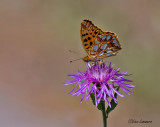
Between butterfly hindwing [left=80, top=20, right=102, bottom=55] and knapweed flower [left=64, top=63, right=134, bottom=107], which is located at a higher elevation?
butterfly hindwing [left=80, top=20, right=102, bottom=55]

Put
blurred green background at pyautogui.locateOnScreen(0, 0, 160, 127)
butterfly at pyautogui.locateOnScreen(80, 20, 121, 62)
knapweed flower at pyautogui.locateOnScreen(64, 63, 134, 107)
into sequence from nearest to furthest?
knapweed flower at pyautogui.locateOnScreen(64, 63, 134, 107) < butterfly at pyautogui.locateOnScreen(80, 20, 121, 62) < blurred green background at pyautogui.locateOnScreen(0, 0, 160, 127)

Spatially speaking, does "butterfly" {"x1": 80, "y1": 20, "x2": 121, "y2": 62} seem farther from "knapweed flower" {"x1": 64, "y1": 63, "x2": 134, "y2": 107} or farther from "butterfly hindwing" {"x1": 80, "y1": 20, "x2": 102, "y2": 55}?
"knapweed flower" {"x1": 64, "y1": 63, "x2": 134, "y2": 107}

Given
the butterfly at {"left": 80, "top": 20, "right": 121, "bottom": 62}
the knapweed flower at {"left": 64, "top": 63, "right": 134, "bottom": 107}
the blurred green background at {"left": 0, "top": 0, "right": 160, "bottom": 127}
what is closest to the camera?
the knapweed flower at {"left": 64, "top": 63, "right": 134, "bottom": 107}

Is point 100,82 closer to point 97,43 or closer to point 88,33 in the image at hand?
point 97,43

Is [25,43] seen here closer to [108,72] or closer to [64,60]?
[64,60]

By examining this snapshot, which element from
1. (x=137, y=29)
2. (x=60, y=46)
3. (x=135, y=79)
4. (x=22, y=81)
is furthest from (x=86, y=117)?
(x=137, y=29)

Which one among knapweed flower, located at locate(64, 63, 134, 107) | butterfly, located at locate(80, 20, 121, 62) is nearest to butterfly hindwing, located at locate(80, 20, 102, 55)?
butterfly, located at locate(80, 20, 121, 62)

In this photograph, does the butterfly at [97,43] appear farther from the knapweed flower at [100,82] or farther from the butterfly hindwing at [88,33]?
the knapweed flower at [100,82]

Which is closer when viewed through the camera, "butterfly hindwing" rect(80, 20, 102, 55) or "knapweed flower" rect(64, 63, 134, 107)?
"knapweed flower" rect(64, 63, 134, 107)
